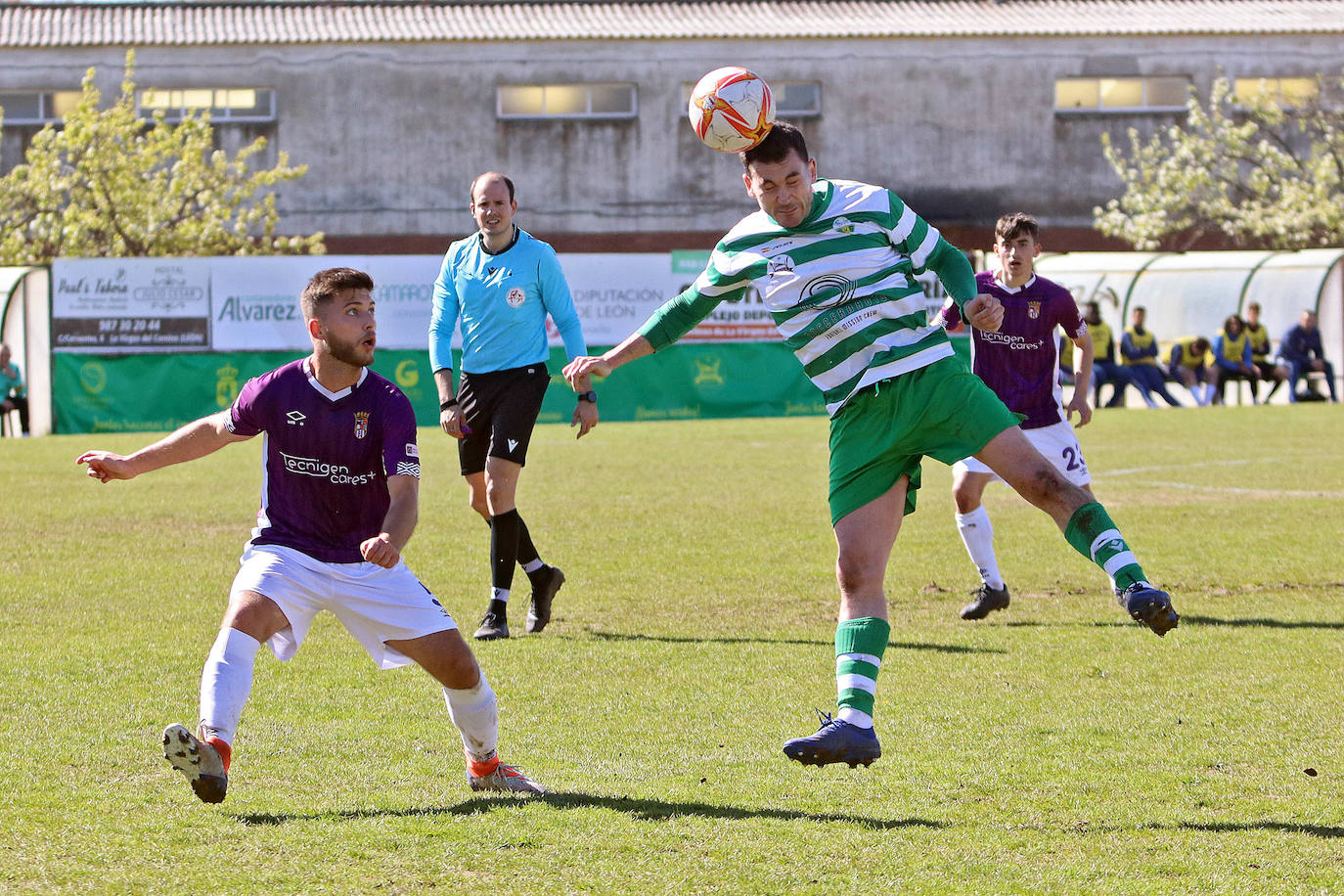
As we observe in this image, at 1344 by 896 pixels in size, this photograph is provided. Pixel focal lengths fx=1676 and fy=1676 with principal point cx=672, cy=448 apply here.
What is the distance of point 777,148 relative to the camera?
17.9 ft

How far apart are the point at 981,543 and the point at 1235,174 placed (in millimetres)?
32886

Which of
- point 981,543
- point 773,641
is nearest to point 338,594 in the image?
point 773,641

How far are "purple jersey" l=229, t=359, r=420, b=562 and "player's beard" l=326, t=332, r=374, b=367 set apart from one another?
0.11 meters

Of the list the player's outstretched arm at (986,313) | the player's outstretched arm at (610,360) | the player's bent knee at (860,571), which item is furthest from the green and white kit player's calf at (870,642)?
the player's outstretched arm at (610,360)

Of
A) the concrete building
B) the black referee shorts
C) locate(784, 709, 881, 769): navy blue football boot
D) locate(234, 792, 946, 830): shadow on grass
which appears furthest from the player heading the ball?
the concrete building

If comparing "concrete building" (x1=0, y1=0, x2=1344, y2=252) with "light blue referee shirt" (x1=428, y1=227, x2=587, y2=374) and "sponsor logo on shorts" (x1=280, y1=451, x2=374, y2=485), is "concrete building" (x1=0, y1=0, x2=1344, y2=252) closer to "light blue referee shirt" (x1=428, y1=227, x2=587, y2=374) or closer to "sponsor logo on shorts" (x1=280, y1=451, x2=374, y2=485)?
"light blue referee shirt" (x1=428, y1=227, x2=587, y2=374)

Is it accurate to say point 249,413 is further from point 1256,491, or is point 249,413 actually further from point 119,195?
point 119,195

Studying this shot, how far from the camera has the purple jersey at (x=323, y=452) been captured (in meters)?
5.21

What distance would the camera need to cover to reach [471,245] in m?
8.78

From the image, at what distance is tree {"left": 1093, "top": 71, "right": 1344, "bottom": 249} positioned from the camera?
3716cm

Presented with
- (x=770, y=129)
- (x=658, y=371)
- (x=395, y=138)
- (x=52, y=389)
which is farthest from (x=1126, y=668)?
(x=395, y=138)

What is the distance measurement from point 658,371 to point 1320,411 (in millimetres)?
9801

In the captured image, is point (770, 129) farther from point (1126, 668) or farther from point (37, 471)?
point (37, 471)

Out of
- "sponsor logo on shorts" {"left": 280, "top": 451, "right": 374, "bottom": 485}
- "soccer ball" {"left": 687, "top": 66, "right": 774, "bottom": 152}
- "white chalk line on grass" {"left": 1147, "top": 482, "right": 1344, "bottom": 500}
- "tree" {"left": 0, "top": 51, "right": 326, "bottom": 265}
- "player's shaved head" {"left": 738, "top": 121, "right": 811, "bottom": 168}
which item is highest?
"tree" {"left": 0, "top": 51, "right": 326, "bottom": 265}
